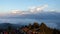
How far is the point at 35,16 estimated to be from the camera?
212 centimetres

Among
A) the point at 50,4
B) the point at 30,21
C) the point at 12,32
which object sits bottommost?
the point at 12,32

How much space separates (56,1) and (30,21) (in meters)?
0.50

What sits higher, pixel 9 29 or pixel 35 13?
pixel 35 13

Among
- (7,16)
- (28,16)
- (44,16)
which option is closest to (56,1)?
(44,16)

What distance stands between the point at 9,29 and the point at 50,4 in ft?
2.36

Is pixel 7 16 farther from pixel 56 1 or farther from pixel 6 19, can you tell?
pixel 56 1

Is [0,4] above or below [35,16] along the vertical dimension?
above

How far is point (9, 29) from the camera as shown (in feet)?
6.78

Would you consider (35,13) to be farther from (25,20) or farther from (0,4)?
(0,4)

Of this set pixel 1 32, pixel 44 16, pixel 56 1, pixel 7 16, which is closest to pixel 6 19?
pixel 7 16

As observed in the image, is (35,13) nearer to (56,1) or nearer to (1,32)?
(56,1)

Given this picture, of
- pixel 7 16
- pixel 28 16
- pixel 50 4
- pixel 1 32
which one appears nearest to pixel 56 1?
pixel 50 4

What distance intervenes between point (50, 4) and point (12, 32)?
2.31ft

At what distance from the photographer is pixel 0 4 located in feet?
6.79
